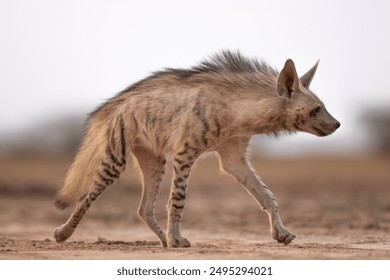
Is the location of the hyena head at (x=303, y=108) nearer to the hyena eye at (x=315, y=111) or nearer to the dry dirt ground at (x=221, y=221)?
the hyena eye at (x=315, y=111)

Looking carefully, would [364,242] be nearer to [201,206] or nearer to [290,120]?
[290,120]

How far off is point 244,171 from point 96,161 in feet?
5.72

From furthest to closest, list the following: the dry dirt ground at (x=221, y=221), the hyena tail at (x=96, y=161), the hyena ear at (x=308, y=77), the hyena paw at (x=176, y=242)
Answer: the hyena tail at (x=96, y=161)
the hyena ear at (x=308, y=77)
the hyena paw at (x=176, y=242)
the dry dirt ground at (x=221, y=221)

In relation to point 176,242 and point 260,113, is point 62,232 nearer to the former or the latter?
point 176,242

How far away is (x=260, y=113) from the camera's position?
9547 mm

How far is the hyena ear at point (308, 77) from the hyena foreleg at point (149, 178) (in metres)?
1.89

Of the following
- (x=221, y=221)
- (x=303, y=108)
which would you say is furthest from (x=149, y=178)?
(x=221, y=221)

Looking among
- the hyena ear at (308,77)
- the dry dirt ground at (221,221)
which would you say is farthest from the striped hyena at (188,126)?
the dry dirt ground at (221,221)

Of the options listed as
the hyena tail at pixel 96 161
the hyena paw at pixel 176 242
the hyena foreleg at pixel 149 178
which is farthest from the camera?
the hyena foreleg at pixel 149 178

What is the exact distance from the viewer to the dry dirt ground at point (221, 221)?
8.52 meters

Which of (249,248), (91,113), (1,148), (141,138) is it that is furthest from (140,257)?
(1,148)

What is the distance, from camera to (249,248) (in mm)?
9078

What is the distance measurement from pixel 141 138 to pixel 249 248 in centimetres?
188

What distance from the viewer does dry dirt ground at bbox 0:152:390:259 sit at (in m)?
8.52
